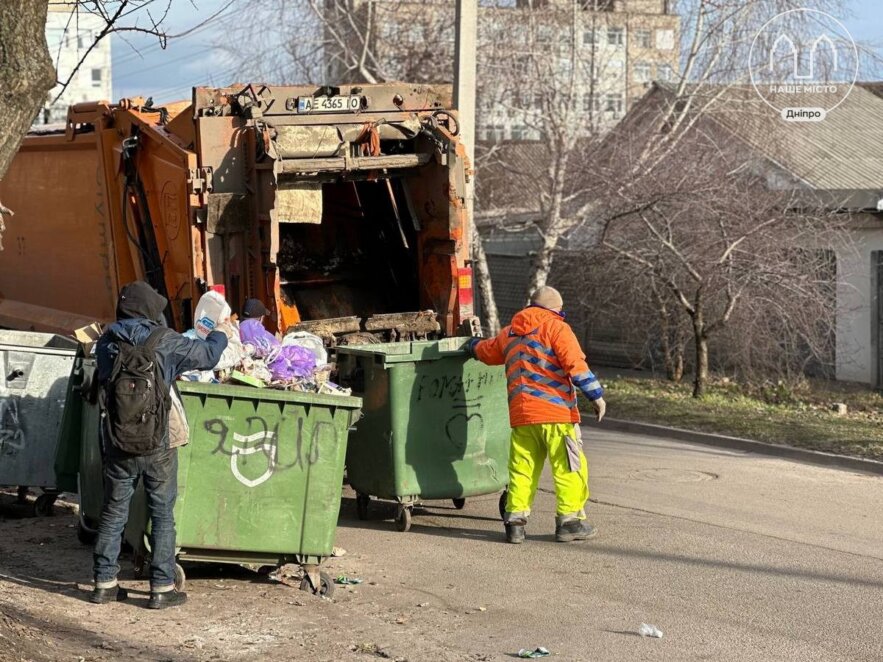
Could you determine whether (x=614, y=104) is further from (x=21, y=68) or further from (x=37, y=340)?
(x=21, y=68)

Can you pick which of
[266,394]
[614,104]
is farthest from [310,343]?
[614,104]

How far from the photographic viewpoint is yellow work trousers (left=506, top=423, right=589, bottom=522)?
7613mm

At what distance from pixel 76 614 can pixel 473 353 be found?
305 centimetres

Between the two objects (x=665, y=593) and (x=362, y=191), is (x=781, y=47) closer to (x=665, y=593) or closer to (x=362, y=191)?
(x=362, y=191)

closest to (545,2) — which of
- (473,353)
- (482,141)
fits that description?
(482,141)

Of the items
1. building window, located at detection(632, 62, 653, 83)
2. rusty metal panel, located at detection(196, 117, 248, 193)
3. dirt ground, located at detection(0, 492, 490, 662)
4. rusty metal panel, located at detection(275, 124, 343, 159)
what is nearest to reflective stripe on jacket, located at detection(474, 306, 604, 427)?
dirt ground, located at detection(0, 492, 490, 662)

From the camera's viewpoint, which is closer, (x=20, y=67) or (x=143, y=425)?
(x=20, y=67)

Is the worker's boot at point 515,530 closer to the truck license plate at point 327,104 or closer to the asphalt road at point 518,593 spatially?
the asphalt road at point 518,593

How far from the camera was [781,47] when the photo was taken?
51.9ft

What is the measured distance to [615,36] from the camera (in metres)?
16.7

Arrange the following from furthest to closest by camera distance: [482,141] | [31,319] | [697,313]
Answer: [482,141] → [697,313] → [31,319]

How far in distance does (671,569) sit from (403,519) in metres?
1.78

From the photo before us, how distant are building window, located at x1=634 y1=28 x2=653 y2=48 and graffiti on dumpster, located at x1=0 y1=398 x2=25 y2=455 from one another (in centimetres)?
1091

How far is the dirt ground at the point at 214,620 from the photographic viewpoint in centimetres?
539
